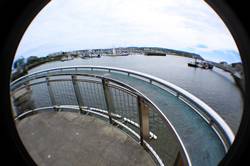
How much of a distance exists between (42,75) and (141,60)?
21.0ft

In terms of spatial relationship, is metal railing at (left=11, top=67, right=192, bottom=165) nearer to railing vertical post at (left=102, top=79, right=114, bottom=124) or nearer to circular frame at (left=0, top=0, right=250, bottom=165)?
railing vertical post at (left=102, top=79, right=114, bottom=124)

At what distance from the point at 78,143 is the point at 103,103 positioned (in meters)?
0.84

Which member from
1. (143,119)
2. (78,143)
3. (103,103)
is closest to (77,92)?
(103,103)

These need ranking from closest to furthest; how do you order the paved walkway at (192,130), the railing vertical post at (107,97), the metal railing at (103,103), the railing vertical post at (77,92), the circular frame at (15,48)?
the circular frame at (15,48), the paved walkway at (192,130), the metal railing at (103,103), the railing vertical post at (107,97), the railing vertical post at (77,92)

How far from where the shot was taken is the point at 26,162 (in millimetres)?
779

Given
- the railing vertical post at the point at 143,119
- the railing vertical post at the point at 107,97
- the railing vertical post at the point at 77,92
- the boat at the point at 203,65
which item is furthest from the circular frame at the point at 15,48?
Answer: the boat at the point at 203,65

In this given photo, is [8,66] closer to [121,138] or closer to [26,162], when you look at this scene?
[26,162]

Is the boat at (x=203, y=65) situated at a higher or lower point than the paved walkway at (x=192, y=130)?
lower

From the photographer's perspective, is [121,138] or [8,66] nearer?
[8,66]

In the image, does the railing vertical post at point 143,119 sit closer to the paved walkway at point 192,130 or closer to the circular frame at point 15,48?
the paved walkway at point 192,130

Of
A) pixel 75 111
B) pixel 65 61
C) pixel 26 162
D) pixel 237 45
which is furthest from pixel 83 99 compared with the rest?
pixel 237 45

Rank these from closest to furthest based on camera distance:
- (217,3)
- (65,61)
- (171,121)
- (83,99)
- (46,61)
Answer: (217,3), (171,121), (83,99), (46,61), (65,61)

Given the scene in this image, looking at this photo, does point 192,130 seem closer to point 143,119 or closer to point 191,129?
point 191,129

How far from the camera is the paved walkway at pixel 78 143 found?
1.95m
